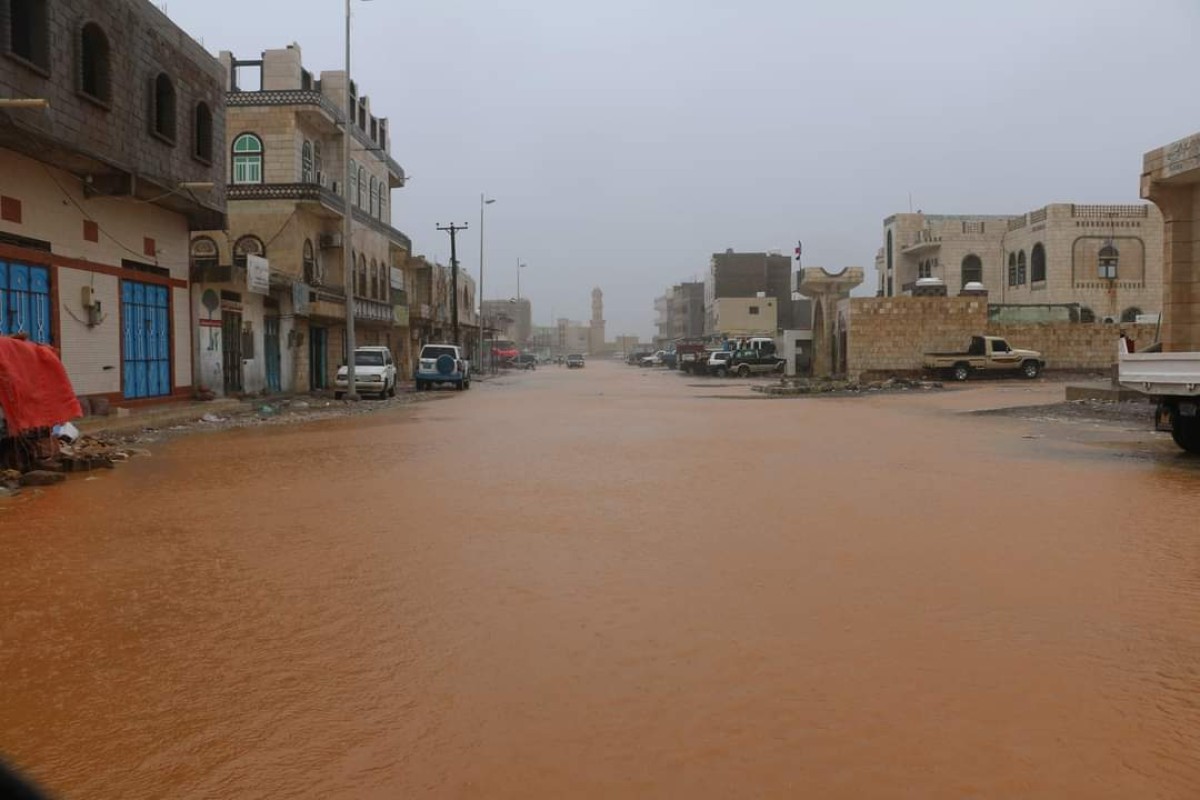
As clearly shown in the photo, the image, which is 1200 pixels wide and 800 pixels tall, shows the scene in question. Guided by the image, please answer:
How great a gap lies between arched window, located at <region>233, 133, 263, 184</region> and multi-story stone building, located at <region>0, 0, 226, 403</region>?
Answer: 34.5 ft

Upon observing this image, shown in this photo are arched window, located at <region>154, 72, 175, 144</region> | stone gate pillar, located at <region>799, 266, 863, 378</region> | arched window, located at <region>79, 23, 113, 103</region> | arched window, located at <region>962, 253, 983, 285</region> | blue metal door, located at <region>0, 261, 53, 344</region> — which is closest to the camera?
blue metal door, located at <region>0, 261, 53, 344</region>

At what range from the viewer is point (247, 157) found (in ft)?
117

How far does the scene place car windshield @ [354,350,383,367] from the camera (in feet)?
112

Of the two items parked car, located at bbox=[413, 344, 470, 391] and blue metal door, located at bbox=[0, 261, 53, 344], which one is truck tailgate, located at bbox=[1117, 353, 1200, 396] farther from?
parked car, located at bbox=[413, 344, 470, 391]

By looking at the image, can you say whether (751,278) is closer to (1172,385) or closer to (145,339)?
(145,339)

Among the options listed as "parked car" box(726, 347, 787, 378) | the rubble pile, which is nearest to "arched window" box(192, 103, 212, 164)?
the rubble pile

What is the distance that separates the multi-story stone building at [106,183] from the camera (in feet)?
56.1

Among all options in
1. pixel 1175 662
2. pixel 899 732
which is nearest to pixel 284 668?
pixel 899 732

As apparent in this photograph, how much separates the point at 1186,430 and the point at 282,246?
1160 inches

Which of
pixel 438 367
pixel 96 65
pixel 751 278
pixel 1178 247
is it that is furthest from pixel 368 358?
pixel 751 278

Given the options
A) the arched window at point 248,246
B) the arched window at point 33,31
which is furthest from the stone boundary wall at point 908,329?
the arched window at point 33,31

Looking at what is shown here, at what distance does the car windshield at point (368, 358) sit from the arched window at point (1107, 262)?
4186 cm

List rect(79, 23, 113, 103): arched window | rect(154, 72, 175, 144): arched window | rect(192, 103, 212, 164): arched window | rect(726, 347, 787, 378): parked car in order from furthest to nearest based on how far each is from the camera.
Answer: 1. rect(726, 347, 787, 378): parked car
2. rect(192, 103, 212, 164): arched window
3. rect(154, 72, 175, 144): arched window
4. rect(79, 23, 113, 103): arched window

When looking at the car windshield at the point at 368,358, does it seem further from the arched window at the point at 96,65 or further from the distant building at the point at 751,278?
the distant building at the point at 751,278
